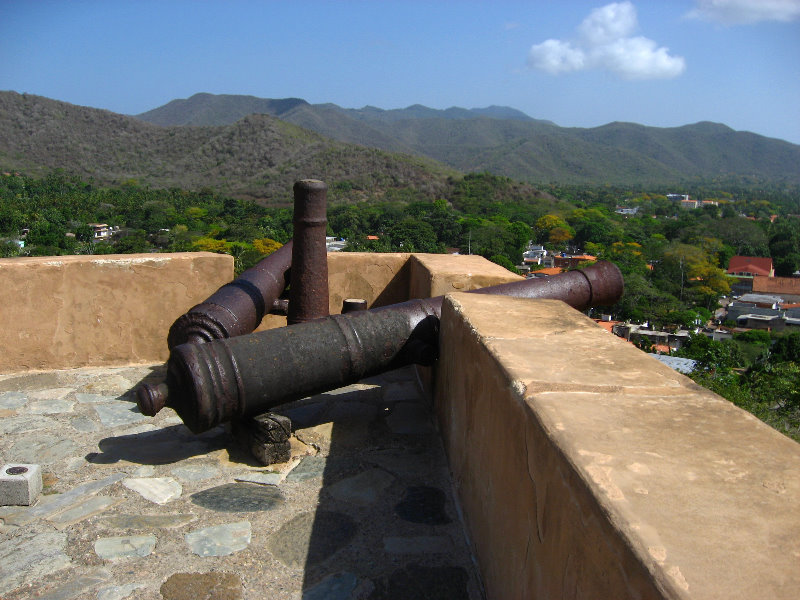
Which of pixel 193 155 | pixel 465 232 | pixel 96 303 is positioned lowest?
pixel 465 232

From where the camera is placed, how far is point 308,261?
3.33 m

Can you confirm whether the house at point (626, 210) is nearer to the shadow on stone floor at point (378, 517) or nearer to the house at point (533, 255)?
the house at point (533, 255)

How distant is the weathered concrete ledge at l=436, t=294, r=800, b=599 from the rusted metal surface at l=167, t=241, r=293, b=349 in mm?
1326

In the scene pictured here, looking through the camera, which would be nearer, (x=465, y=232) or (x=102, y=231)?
(x=102, y=231)

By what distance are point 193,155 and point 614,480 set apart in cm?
9374

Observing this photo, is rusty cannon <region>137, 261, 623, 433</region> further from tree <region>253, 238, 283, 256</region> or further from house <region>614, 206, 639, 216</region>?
house <region>614, 206, 639, 216</region>

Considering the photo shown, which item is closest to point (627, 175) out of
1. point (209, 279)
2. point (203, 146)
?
point (203, 146)

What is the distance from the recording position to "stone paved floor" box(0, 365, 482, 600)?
76.8 inches

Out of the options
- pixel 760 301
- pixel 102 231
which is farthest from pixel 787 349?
pixel 102 231

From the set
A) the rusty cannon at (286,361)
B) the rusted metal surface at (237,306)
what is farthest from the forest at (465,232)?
the rusty cannon at (286,361)

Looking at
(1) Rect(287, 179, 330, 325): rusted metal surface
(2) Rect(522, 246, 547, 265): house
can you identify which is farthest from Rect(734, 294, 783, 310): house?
(1) Rect(287, 179, 330, 325): rusted metal surface

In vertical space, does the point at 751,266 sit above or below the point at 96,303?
below

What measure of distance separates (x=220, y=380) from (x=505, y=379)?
47.4 inches

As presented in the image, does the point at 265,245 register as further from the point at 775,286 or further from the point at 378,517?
the point at 378,517
